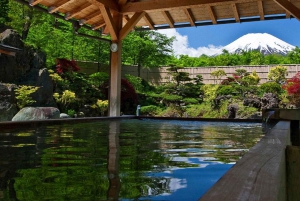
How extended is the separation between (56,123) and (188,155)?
349 cm

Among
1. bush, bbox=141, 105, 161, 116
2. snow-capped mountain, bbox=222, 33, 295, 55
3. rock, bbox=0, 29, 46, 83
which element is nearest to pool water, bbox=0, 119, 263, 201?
rock, bbox=0, 29, 46, 83

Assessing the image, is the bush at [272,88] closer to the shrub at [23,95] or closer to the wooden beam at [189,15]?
the wooden beam at [189,15]

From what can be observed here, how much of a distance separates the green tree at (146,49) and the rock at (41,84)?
22.9 feet

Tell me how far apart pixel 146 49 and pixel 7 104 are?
10.4 m

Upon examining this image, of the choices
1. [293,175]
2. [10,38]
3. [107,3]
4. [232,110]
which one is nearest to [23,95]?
[10,38]

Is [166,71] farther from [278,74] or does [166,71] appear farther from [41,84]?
[41,84]

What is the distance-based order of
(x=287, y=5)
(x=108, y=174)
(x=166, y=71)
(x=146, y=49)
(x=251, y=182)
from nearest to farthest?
(x=251, y=182) < (x=108, y=174) < (x=287, y=5) < (x=166, y=71) < (x=146, y=49)

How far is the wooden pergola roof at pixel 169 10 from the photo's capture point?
263 inches

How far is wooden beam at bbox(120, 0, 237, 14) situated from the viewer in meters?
6.70

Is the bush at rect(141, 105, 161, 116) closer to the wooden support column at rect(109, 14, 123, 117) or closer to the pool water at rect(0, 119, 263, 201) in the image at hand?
the wooden support column at rect(109, 14, 123, 117)

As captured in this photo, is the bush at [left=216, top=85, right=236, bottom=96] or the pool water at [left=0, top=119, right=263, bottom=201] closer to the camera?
the pool water at [left=0, top=119, right=263, bottom=201]

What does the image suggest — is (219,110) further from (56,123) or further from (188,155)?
(188,155)

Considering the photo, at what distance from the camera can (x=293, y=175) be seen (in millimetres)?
Answer: 1116

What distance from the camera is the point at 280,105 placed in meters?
12.2
